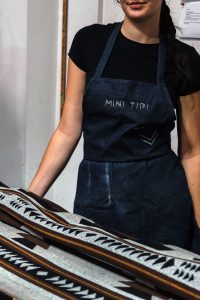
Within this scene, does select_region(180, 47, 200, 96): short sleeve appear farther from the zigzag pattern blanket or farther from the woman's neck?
the zigzag pattern blanket

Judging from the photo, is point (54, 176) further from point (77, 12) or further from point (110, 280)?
point (77, 12)

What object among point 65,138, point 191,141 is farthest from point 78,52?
point 191,141

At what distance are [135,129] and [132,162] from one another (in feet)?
0.20

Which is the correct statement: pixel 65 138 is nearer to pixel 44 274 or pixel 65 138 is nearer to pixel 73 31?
pixel 44 274

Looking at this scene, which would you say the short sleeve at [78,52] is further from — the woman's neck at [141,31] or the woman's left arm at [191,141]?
the woman's left arm at [191,141]

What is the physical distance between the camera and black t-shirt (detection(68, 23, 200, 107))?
2.89 ft

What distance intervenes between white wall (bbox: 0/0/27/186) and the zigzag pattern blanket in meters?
1.07

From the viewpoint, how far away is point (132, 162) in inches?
34.9

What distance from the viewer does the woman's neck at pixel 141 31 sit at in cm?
88

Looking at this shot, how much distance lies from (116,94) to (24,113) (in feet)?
2.71

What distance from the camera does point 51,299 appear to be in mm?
485

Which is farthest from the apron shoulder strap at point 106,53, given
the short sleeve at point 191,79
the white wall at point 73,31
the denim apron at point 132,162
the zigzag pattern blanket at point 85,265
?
the white wall at point 73,31

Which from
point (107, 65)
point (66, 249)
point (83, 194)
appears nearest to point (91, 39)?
point (107, 65)

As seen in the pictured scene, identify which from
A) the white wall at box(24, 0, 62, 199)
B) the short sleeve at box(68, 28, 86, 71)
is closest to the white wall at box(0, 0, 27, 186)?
the white wall at box(24, 0, 62, 199)
